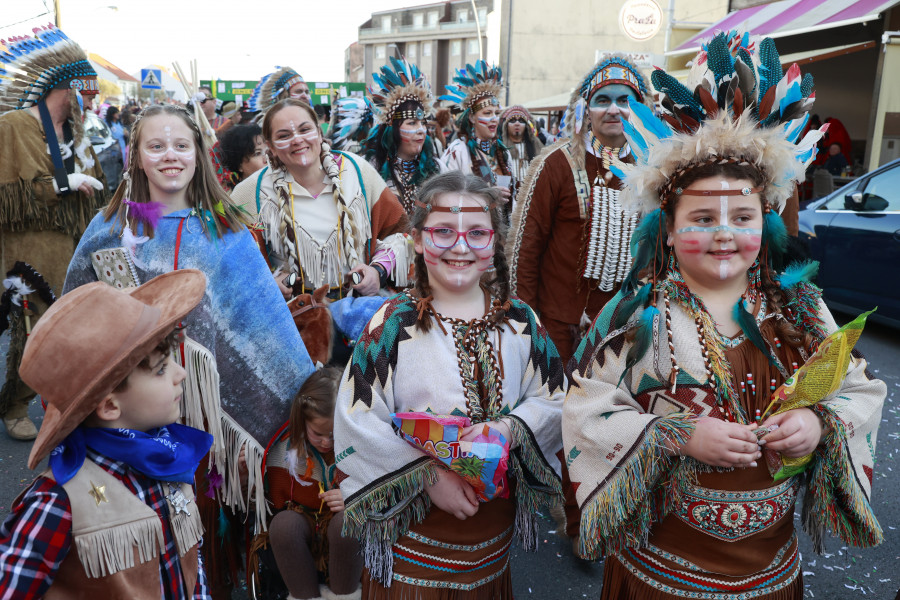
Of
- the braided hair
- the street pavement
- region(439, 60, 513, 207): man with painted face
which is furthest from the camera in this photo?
region(439, 60, 513, 207): man with painted face

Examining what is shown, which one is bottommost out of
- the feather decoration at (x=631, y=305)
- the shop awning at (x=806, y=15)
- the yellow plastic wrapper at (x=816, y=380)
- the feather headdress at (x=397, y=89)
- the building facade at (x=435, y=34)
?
the yellow plastic wrapper at (x=816, y=380)

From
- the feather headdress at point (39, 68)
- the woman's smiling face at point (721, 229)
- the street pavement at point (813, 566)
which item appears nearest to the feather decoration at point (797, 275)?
the woman's smiling face at point (721, 229)

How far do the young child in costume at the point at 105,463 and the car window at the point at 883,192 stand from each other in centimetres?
668

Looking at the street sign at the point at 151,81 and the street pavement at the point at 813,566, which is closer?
the street pavement at the point at 813,566

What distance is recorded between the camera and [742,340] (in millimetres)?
2076

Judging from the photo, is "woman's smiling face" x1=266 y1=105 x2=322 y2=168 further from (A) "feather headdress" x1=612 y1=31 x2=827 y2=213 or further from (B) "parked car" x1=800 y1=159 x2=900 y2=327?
(B) "parked car" x1=800 y1=159 x2=900 y2=327

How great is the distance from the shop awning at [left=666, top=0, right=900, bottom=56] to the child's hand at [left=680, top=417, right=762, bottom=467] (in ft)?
26.8

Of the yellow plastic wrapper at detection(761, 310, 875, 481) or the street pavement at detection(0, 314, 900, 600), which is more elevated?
the yellow plastic wrapper at detection(761, 310, 875, 481)

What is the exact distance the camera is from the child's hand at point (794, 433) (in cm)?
188

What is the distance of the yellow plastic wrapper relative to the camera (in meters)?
1.87

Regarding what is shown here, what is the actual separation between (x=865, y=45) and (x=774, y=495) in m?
11.5

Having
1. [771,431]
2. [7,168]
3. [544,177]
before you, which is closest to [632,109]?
[771,431]

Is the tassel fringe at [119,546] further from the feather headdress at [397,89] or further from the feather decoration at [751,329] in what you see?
the feather headdress at [397,89]

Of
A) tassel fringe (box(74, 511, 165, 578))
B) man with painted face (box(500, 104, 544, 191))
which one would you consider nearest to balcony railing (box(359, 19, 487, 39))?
man with painted face (box(500, 104, 544, 191))
